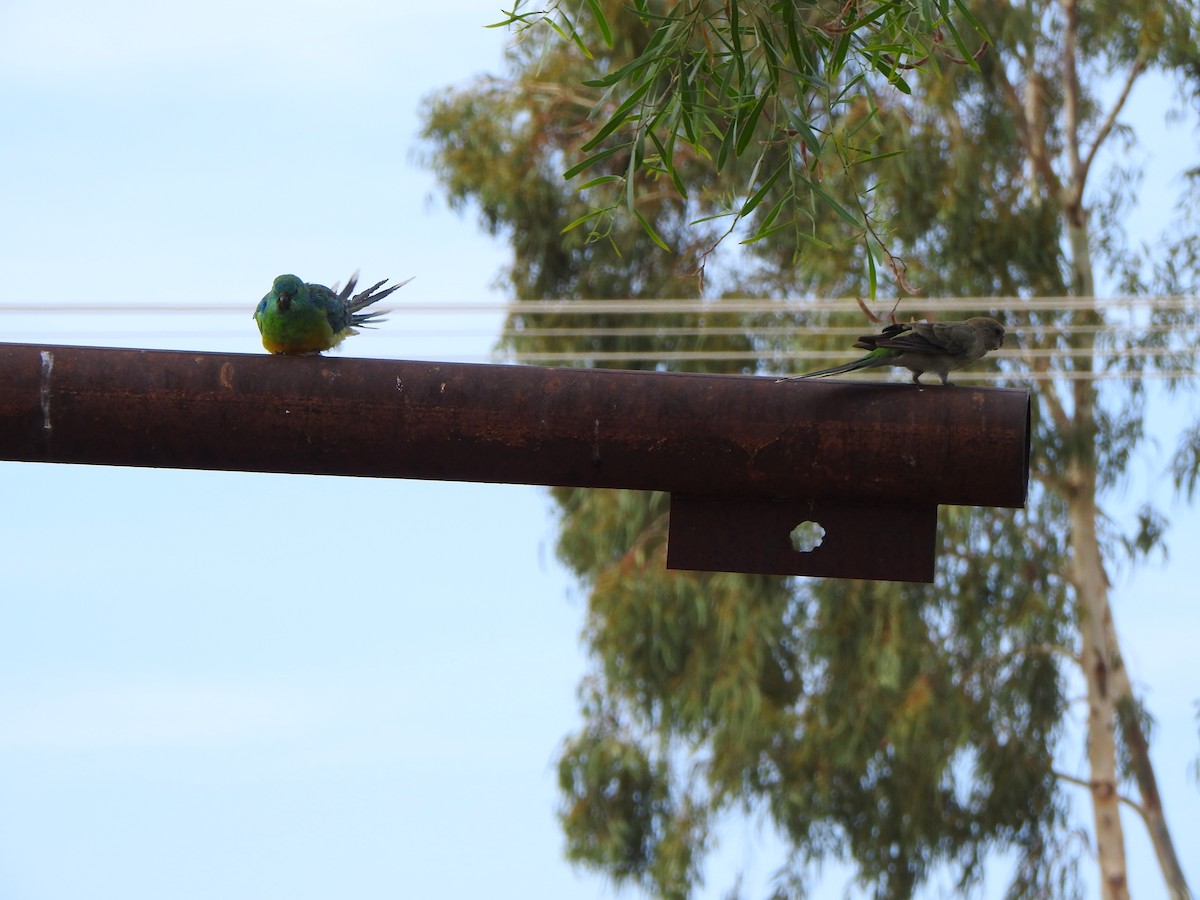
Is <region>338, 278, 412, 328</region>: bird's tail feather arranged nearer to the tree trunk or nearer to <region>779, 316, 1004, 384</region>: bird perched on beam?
<region>779, 316, 1004, 384</region>: bird perched on beam

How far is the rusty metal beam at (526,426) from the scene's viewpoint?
2180mm

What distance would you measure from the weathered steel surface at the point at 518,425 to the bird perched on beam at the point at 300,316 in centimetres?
102

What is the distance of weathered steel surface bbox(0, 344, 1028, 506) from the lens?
218 cm

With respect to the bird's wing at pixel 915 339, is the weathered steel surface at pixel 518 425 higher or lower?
lower

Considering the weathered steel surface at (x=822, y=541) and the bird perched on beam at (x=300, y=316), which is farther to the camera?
the bird perched on beam at (x=300, y=316)

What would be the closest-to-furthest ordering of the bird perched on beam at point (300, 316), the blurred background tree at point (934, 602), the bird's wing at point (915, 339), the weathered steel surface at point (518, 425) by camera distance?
1. the weathered steel surface at point (518, 425)
2. the bird's wing at point (915, 339)
3. the bird perched on beam at point (300, 316)
4. the blurred background tree at point (934, 602)

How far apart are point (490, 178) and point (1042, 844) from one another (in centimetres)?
633

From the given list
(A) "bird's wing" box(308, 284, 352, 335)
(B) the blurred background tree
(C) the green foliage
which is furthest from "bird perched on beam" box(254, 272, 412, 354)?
(B) the blurred background tree

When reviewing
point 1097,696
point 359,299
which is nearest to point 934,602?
point 1097,696

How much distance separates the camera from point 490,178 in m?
11.4

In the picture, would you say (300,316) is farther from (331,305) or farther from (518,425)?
(518,425)

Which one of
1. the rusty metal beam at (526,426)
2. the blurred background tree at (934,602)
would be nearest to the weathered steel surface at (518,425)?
the rusty metal beam at (526,426)

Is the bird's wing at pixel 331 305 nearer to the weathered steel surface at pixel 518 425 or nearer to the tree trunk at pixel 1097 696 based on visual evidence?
the weathered steel surface at pixel 518 425

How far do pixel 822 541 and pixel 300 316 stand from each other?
1535 mm
